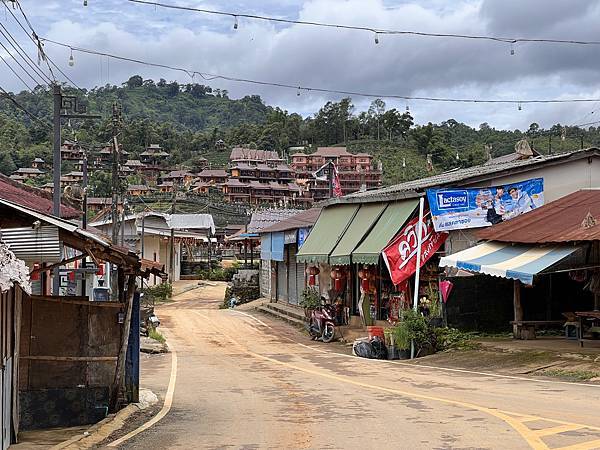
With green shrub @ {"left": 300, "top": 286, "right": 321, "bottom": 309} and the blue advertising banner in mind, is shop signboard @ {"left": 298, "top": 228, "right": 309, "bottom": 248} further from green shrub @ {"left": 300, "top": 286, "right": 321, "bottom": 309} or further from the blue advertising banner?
the blue advertising banner

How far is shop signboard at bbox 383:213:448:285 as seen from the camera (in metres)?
24.2

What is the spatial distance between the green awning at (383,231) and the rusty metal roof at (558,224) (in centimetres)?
271

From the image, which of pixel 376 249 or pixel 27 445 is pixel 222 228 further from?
pixel 27 445

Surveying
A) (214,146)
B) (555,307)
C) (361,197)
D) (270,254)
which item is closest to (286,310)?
(270,254)

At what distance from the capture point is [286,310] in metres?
37.9

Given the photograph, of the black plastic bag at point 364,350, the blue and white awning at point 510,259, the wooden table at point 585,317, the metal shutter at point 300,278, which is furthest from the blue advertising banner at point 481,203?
the metal shutter at point 300,278

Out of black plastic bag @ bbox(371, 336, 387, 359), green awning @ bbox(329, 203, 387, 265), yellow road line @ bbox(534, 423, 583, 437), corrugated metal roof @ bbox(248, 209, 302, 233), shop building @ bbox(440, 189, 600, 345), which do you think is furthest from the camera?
corrugated metal roof @ bbox(248, 209, 302, 233)

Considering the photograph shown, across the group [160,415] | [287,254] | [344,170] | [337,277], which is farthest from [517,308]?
[344,170]

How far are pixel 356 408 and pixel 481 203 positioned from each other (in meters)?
12.4

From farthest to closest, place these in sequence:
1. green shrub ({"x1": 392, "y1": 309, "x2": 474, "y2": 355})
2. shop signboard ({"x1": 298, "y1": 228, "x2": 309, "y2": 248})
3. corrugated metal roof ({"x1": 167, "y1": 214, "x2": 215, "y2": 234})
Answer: corrugated metal roof ({"x1": 167, "y1": 214, "x2": 215, "y2": 234})
shop signboard ({"x1": 298, "y1": 228, "x2": 309, "y2": 248})
green shrub ({"x1": 392, "y1": 309, "x2": 474, "y2": 355})

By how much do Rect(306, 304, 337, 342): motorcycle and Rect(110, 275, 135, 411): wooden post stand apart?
52.9 ft

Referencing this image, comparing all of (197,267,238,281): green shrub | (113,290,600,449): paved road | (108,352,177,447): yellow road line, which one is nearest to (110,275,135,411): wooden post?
(108,352,177,447): yellow road line

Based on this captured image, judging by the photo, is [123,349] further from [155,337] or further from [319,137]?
[319,137]

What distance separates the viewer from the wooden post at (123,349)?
43.1 ft
